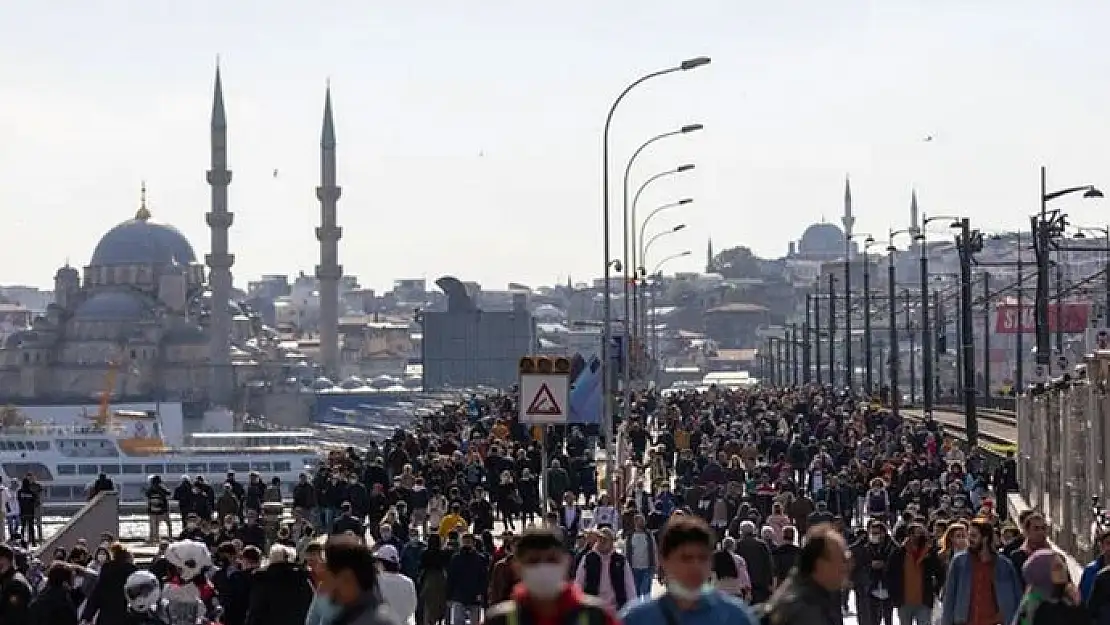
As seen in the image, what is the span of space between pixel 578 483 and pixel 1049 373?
275 inches

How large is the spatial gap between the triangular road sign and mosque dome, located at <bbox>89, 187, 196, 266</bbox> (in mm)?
169691

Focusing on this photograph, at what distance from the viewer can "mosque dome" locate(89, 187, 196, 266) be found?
190 m

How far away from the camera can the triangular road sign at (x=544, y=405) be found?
69.5 ft

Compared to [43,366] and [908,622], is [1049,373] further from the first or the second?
[43,366]

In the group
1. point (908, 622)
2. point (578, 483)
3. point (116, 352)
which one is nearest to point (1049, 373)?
point (578, 483)

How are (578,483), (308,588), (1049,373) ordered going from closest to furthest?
(308,588)
(578,483)
(1049,373)

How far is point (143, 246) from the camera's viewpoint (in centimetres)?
18950

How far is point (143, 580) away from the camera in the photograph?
1386 cm

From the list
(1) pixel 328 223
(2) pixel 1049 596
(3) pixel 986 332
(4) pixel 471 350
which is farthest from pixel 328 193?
(2) pixel 1049 596

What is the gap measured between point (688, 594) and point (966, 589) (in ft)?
20.2

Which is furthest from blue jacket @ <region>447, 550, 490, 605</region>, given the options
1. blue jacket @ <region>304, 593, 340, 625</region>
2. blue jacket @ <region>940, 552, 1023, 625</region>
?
blue jacket @ <region>304, 593, 340, 625</region>

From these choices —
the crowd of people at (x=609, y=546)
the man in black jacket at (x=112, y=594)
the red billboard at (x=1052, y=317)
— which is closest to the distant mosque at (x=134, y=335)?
the red billboard at (x=1052, y=317)

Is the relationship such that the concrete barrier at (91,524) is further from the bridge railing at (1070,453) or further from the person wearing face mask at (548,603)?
the person wearing face mask at (548,603)

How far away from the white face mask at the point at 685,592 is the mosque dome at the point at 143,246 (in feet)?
602
